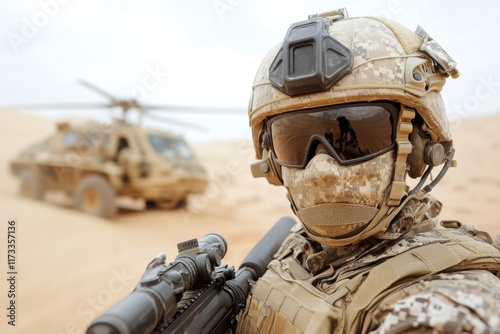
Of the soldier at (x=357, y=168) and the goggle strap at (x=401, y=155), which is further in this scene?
the goggle strap at (x=401, y=155)

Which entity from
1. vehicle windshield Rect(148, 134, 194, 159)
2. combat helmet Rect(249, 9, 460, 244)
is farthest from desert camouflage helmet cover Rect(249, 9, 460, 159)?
vehicle windshield Rect(148, 134, 194, 159)

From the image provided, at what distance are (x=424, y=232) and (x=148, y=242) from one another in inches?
268

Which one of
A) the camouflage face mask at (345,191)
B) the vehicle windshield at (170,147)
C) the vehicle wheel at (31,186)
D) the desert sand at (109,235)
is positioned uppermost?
the camouflage face mask at (345,191)

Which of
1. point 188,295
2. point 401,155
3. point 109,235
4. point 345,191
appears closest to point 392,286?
point 345,191

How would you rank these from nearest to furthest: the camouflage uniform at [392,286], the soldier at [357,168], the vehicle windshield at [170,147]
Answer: the camouflage uniform at [392,286]
the soldier at [357,168]
the vehicle windshield at [170,147]

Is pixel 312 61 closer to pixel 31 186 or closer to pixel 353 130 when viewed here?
pixel 353 130

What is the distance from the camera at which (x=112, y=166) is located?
420 inches

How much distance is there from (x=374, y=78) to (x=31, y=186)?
12.4m

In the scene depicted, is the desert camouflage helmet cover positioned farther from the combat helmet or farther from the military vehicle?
the military vehicle

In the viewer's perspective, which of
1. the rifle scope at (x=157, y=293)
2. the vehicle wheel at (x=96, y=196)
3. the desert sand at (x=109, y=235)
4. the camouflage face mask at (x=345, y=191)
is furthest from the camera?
the vehicle wheel at (x=96, y=196)

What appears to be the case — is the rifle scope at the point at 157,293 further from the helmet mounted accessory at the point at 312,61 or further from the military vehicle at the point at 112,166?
the military vehicle at the point at 112,166

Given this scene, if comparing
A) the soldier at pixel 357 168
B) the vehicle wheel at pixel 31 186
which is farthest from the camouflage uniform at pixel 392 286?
the vehicle wheel at pixel 31 186

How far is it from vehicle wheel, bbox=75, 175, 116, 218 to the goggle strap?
9.55 metres

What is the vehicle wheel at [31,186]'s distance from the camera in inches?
469
